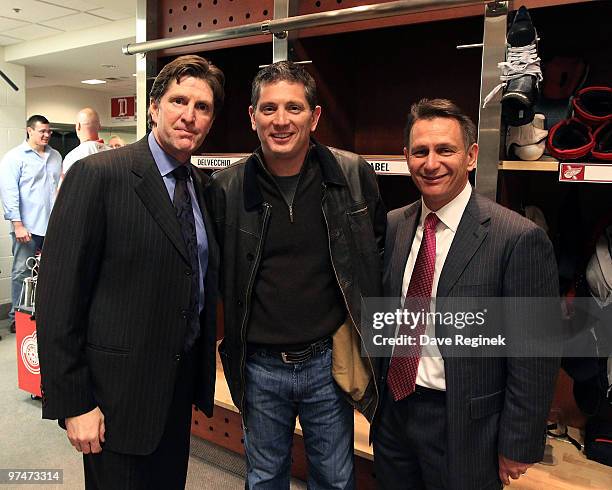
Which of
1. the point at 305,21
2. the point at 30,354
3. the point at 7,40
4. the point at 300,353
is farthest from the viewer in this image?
the point at 7,40

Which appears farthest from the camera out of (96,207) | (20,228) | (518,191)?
(20,228)

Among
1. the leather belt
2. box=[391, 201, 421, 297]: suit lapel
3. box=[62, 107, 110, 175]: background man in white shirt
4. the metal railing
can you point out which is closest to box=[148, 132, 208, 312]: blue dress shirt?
the leather belt

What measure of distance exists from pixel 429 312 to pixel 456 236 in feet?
0.76

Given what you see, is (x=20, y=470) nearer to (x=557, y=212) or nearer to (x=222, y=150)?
(x=222, y=150)

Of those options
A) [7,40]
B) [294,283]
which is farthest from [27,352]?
[7,40]

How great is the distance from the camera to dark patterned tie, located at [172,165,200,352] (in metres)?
1.45

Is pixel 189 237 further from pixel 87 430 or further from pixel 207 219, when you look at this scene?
pixel 87 430

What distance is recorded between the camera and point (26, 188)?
196 inches

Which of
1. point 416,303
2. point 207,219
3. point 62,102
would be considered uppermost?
point 62,102

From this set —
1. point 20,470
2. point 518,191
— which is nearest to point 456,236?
point 518,191

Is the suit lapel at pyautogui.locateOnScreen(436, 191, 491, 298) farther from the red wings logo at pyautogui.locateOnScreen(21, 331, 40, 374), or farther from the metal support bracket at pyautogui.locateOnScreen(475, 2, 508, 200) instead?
the red wings logo at pyautogui.locateOnScreen(21, 331, 40, 374)

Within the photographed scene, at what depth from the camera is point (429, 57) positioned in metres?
2.35

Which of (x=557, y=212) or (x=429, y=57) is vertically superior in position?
(x=429, y=57)

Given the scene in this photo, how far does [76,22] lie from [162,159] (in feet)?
16.1
